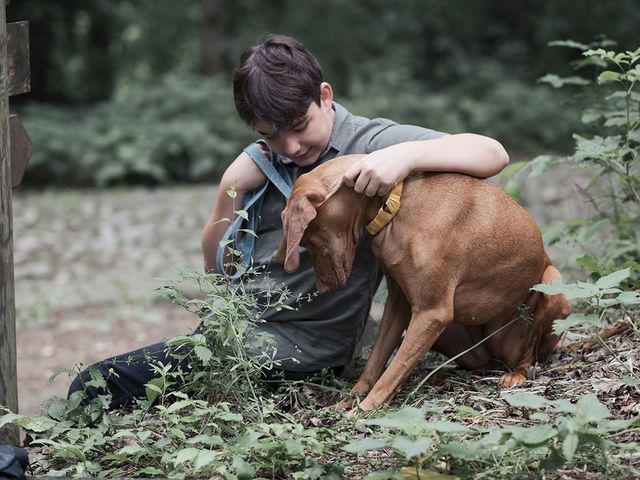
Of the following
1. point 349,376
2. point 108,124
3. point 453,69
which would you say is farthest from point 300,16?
point 349,376

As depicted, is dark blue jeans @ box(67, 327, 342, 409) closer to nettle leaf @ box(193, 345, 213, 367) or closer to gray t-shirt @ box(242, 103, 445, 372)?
gray t-shirt @ box(242, 103, 445, 372)

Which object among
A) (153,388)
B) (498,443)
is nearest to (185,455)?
(153,388)

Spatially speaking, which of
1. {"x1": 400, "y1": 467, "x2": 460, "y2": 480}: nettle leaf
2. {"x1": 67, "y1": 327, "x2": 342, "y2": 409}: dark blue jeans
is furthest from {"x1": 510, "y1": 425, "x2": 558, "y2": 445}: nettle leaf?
{"x1": 67, "y1": 327, "x2": 342, "y2": 409}: dark blue jeans

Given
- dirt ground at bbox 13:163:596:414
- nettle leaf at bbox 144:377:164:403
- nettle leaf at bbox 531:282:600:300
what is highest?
nettle leaf at bbox 531:282:600:300

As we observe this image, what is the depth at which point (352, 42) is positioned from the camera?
59.0ft

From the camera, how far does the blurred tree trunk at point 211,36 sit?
1745 cm

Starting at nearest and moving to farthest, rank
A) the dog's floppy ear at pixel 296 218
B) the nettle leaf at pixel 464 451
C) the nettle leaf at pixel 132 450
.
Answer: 1. the nettle leaf at pixel 464 451
2. the nettle leaf at pixel 132 450
3. the dog's floppy ear at pixel 296 218

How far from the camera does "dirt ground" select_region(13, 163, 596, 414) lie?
24.7 feet

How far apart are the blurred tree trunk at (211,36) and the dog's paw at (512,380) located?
14.3 meters

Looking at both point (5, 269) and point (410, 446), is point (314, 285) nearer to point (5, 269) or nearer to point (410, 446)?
point (5, 269)

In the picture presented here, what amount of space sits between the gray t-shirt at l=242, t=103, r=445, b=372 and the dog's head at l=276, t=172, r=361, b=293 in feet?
1.27

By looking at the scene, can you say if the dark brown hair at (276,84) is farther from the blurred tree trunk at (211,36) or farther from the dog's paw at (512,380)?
the blurred tree trunk at (211,36)

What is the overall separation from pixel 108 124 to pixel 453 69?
7.35 m

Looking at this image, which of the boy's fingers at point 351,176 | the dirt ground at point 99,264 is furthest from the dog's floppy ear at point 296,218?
the dirt ground at point 99,264
